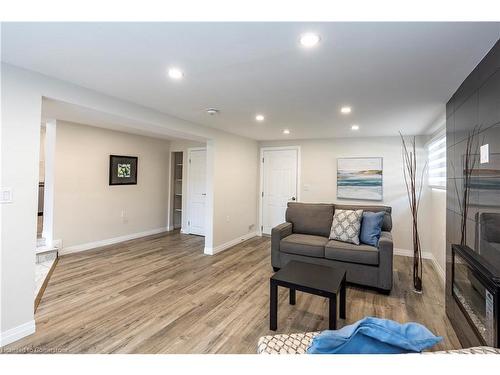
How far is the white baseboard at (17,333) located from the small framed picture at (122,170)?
3.16 meters

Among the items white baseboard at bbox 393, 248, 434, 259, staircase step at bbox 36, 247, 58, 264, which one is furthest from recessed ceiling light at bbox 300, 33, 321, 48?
staircase step at bbox 36, 247, 58, 264

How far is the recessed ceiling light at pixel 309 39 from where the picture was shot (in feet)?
4.80

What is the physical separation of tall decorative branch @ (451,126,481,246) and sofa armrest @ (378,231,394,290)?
2.79 feet

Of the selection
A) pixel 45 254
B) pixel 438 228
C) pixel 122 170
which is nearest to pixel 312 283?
pixel 438 228

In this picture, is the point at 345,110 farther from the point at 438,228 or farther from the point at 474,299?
the point at 438,228

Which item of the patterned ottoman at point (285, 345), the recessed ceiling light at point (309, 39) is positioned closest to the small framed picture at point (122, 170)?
the recessed ceiling light at point (309, 39)

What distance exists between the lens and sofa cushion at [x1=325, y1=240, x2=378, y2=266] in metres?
2.94

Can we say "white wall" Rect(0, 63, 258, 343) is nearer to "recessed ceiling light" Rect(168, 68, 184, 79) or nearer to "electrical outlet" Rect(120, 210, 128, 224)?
"recessed ceiling light" Rect(168, 68, 184, 79)

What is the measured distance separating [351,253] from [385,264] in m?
0.38

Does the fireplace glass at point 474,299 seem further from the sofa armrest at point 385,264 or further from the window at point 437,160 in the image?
the window at point 437,160

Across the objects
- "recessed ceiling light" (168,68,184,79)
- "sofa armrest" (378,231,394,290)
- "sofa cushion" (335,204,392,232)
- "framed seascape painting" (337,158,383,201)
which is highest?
"recessed ceiling light" (168,68,184,79)

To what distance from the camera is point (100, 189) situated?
183 inches
